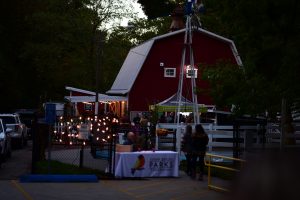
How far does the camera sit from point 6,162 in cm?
2719

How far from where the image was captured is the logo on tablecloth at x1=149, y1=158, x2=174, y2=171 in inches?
845

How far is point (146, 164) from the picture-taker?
21.3m

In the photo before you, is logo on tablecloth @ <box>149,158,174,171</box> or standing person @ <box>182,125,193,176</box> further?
standing person @ <box>182,125,193,176</box>

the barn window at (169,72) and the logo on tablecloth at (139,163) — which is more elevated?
the barn window at (169,72)

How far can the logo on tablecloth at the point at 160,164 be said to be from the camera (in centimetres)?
2147

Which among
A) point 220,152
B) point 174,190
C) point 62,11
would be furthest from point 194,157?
point 62,11

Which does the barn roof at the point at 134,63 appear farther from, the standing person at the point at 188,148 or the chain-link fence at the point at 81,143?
the standing person at the point at 188,148

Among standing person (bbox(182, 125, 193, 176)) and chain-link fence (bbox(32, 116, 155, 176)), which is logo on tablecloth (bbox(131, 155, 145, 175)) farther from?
standing person (bbox(182, 125, 193, 176))

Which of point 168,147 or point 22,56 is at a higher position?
point 22,56

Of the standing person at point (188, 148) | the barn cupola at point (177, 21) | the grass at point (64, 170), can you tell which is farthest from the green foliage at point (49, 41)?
the standing person at point (188, 148)

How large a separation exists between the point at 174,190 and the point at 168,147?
9933 millimetres

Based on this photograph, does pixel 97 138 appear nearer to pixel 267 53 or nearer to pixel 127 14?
pixel 267 53

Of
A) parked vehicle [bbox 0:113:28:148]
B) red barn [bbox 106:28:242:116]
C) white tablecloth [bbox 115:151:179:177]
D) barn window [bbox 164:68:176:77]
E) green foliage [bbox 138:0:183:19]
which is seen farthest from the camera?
green foliage [bbox 138:0:183:19]

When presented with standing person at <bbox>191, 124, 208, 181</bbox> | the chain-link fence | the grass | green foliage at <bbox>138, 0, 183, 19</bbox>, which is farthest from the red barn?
standing person at <bbox>191, 124, 208, 181</bbox>
